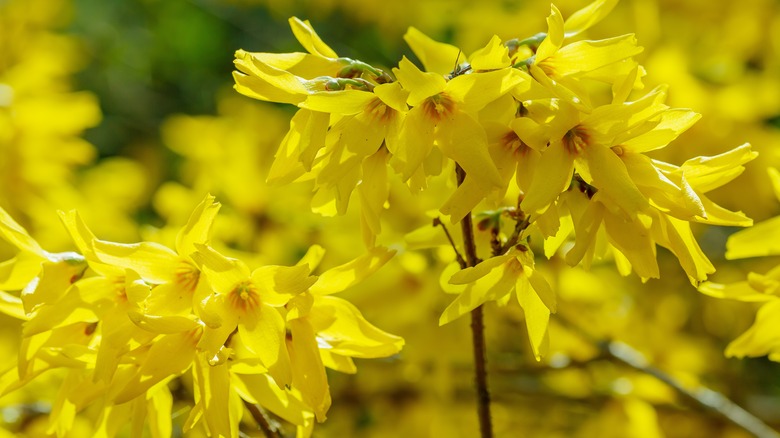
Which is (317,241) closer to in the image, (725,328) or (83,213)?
(83,213)

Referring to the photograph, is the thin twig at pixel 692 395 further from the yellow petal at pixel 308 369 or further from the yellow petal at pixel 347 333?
the yellow petal at pixel 308 369

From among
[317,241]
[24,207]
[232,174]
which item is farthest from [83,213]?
[317,241]


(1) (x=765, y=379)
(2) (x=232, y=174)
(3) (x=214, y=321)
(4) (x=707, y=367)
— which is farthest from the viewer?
(1) (x=765, y=379)

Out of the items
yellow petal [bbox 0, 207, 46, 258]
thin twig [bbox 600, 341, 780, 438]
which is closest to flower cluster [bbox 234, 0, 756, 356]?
yellow petal [bbox 0, 207, 46, 258]

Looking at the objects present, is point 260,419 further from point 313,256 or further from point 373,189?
point 373,189

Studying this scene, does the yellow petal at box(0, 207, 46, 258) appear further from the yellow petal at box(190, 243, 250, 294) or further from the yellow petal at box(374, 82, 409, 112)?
the yellow petal at box(374, 82, 409, 112)

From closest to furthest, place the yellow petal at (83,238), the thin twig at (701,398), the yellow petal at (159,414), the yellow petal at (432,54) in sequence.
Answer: the yellow petal at (83,238) → the yellow petal at (159,414) → the yellow petal at (432,54) → the thin twig at (701,398)

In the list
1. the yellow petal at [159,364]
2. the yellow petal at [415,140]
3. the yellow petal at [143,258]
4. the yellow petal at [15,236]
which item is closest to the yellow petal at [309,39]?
the yellow petal at [415,140]

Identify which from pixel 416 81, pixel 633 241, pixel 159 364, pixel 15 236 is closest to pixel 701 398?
pixel 633 241
